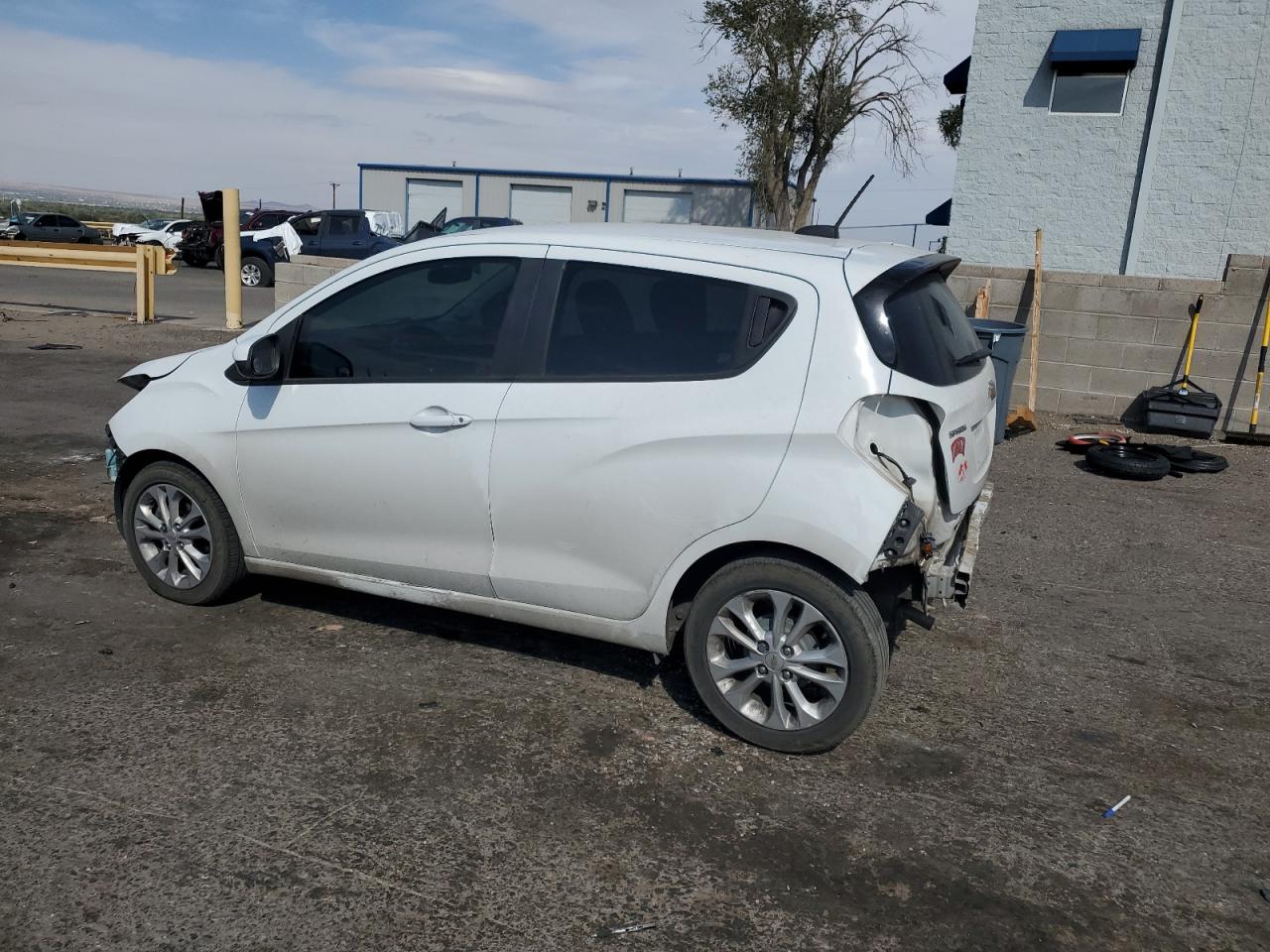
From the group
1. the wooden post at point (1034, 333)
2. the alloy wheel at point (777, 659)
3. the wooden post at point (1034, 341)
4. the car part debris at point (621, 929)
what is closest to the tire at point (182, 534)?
the alloy wheel at point (777, 659)

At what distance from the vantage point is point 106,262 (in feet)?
50.9

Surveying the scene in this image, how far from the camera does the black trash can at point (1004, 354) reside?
9789mm

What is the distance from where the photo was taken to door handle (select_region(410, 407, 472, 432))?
4.14 m

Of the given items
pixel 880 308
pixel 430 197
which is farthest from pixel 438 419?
pixel 430 197

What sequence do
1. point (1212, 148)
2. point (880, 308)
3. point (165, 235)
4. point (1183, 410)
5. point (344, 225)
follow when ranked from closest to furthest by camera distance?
point (880, 308) → point (1183, 410) → point (1212, 148) → point (344, 225) → point (165, 235)

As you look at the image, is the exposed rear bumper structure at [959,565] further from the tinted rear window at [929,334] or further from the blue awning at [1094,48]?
the blue awning at [1094,48]

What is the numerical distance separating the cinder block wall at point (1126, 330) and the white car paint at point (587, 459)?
726 centimetres

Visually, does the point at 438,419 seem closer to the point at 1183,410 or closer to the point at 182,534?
the point at 182,534

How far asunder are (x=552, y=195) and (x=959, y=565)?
44512 millimetres

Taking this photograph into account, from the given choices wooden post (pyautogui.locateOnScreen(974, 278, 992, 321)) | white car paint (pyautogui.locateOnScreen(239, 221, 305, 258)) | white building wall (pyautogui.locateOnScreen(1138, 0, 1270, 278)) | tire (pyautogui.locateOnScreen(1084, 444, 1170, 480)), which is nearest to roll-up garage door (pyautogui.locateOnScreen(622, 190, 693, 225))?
white car paint (pyautogui.locateOnScreen(239, 221, 305, 258))

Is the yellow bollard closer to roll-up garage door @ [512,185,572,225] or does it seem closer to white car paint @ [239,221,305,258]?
white car paint @ [239,221,305,258]

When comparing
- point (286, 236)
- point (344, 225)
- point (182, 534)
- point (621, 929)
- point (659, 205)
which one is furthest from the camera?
point (659, 205)

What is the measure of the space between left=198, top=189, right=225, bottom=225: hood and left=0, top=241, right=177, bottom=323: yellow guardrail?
→ 46.7ft

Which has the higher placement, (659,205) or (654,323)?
(659,205)
